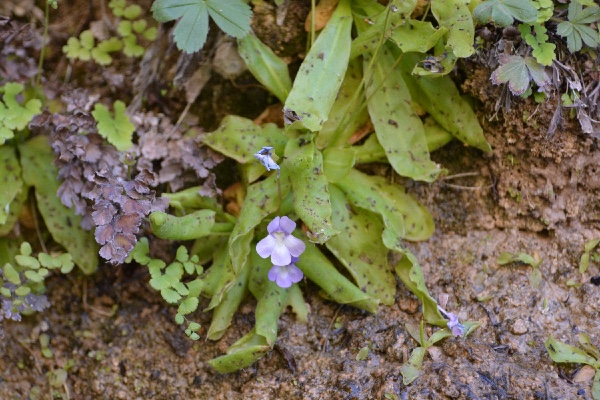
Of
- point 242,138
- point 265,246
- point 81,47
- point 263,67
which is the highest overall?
point 263,67

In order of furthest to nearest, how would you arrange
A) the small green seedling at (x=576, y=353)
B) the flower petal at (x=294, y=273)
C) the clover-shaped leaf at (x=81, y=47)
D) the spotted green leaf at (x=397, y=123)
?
the clover-shaped leaf at (x=81, y=47), the spotted green leaf at (x=397, y=123), the flower petal at (x=294, y=273), the small green seedling at (x=576, y=353)

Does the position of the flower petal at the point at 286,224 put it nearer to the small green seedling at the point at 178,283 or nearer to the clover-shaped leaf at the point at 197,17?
the small green seedling at the point at 178,283

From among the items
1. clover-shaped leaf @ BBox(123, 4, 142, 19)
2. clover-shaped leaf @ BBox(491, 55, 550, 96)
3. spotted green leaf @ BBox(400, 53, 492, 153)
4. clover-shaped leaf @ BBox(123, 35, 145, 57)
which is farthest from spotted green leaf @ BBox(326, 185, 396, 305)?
clover-shaped leaf @ BBox(123, 4, 142, 19)

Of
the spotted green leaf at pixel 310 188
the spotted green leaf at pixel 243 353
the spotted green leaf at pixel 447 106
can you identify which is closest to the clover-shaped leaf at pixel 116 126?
the spotted green leaf at pixel 310 188

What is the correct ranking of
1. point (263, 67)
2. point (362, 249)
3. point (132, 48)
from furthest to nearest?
1. point (132, 48)
2. point (263, 67)
3. point (362, 249)

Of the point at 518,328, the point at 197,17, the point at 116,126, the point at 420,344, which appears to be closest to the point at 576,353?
the point at 518,328

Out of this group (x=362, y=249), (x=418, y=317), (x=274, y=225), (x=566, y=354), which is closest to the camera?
(x=566, y=354)

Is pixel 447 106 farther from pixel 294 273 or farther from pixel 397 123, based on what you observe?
pixel 294 273

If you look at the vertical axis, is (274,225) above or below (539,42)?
below
